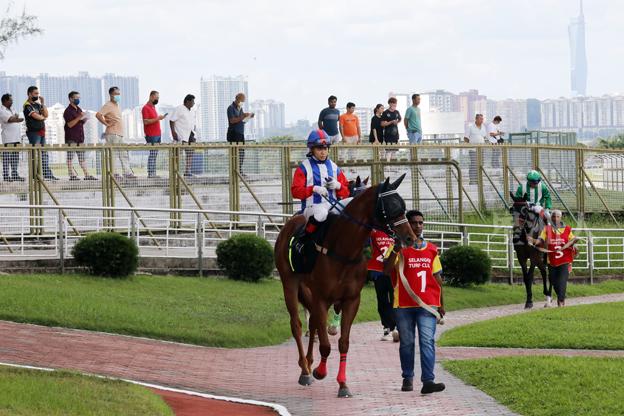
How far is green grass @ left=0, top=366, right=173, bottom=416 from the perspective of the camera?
38.2ft

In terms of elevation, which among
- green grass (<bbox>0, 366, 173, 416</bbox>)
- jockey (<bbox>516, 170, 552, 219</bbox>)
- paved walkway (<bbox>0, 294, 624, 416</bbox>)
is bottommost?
paved walkway (<bbox>0, 294, 624, 416</bbox>)

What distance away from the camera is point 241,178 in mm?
29438

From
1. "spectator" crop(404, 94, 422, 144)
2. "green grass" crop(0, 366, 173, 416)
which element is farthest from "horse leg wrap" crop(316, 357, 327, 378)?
"spectator" crop(404, 94, 422, 144)

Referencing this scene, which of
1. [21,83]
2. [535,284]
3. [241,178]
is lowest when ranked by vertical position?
[535,284]

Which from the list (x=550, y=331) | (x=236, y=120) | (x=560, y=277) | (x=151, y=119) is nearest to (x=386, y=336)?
(x=550, y=331)

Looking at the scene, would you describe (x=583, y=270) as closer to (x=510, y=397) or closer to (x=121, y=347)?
(x=121, y=347)

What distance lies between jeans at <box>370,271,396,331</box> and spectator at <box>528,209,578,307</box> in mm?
5961

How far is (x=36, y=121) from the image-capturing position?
26.6 metres

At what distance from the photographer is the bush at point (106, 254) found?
23141 millimetres

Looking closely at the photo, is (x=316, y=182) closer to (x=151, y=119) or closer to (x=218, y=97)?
(x=151, y=119)

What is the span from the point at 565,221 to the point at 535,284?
822cm

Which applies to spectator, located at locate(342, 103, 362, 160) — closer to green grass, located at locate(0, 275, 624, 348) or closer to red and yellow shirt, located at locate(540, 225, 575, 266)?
green grass, located at locate(0, 275, 624, 348)

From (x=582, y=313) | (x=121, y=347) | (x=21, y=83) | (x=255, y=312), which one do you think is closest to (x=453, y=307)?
(x=582, y=313)

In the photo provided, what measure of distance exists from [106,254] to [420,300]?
10465 millimetres
